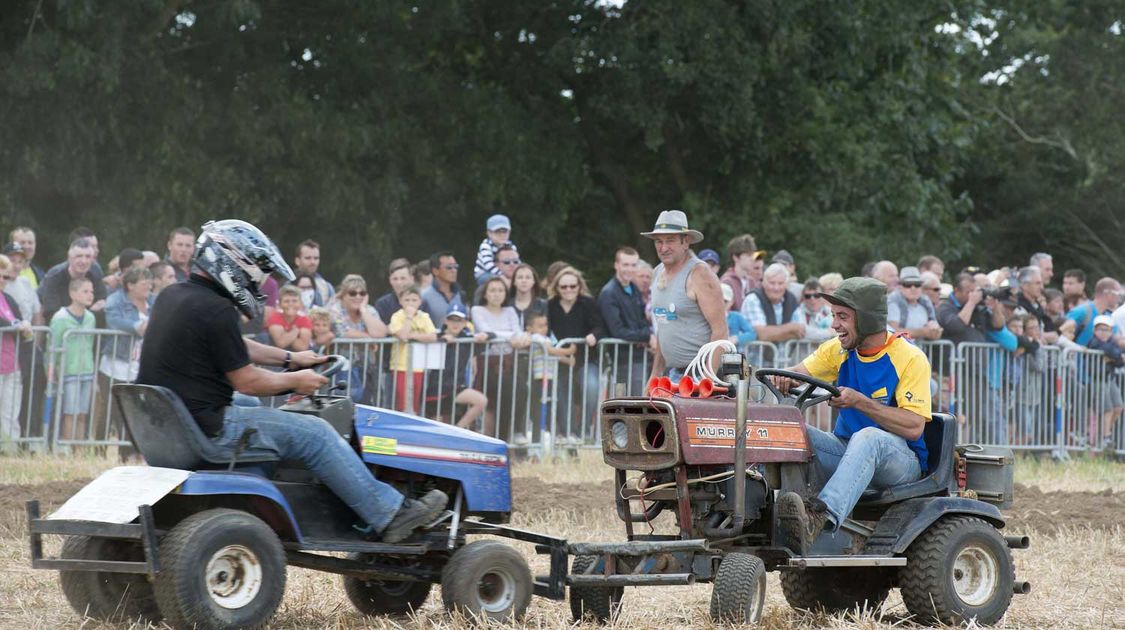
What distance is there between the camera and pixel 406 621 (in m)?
7.24

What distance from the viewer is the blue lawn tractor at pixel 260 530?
20.2 ft

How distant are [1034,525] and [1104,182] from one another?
84.7 feet

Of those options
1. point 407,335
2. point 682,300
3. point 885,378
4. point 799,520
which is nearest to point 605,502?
point 682,300

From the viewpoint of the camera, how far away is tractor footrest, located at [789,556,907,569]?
6.95m

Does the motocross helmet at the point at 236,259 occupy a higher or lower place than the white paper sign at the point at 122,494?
higher

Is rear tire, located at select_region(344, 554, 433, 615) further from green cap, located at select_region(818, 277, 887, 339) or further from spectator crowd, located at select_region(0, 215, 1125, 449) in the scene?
spectator crowd, located at select_region(0, 215, 1125, 449)

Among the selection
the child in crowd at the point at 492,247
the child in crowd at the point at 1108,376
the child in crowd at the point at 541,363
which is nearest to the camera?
the child in crowd at the point at 541,363

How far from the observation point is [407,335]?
13.5 metres

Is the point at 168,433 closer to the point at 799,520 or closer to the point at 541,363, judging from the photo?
the point at 799,520

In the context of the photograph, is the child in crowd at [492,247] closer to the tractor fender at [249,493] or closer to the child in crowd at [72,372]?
the child in crowd at [72,372]

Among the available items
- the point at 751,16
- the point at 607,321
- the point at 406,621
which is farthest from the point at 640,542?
the point at 751,16

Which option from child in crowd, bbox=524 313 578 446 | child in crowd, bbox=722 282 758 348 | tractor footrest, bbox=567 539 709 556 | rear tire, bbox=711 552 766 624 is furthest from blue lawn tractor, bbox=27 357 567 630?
child in crowd, bbox=722 282 758 348

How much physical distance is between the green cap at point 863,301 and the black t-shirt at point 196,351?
2.85m

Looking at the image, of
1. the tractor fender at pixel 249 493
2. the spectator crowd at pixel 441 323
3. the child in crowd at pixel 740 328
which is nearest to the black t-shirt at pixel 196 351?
the tractor fender at pixel 249 493
